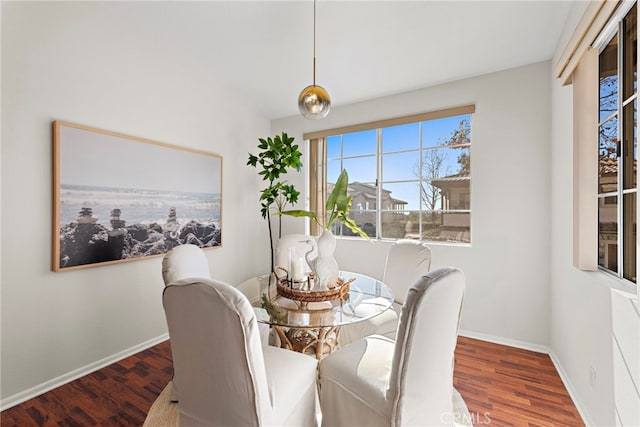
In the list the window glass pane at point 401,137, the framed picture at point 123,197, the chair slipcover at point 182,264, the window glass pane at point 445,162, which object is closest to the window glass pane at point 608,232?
the window glass pane at point 445,162

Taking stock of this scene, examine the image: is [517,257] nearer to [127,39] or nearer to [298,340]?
[298,340]

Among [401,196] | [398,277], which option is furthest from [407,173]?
[398,277]

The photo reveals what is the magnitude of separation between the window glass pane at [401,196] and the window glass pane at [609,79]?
168 cm

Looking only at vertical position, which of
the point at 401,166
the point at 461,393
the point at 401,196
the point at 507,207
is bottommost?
the point at 461,393

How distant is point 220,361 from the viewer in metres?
1.10

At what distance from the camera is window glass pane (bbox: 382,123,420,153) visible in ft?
10.8

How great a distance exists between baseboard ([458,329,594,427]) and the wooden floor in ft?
0.11

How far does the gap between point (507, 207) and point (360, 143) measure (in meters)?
1.76

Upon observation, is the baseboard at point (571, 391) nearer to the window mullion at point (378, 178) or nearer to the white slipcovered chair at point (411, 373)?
the white slipcovered chair at point (411, 373)

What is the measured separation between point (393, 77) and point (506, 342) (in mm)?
2775

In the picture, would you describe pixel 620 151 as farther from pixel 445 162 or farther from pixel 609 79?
pixel 445 162

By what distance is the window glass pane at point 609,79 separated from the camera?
1.61m

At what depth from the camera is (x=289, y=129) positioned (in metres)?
4.08

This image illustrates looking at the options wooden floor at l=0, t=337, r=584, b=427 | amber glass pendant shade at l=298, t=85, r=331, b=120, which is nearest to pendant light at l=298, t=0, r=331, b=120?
amber glass pendant shade at l=298, t=85, r=331, b=120
